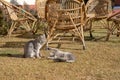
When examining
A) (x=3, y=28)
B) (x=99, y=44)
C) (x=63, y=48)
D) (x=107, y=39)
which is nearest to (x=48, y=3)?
(x=63, y=48)

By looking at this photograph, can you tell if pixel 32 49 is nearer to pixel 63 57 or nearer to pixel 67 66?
pixel 63 57

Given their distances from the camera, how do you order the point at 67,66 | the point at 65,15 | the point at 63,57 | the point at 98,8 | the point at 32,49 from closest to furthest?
the point at 67,66 < the point at 63,57 < the point at 32,49 < the point at 65,15 < the point at 98,8

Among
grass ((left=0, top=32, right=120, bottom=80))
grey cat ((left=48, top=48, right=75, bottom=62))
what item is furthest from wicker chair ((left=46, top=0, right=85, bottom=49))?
grey cat ((left=48, top=48, right=75, bottom=62))

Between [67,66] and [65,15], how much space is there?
1.75m

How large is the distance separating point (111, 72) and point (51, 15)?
247 cm

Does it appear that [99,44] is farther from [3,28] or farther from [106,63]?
[3,28]

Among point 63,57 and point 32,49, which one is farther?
point 32,49

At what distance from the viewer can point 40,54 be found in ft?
20.7

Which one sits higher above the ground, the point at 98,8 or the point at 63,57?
the point at 98,8

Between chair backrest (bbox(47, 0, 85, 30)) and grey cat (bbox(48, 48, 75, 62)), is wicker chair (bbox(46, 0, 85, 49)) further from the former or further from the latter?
grey cat (bbox(48, 48, 75, 62))

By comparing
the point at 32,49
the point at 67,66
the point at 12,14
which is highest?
the point at 12,14

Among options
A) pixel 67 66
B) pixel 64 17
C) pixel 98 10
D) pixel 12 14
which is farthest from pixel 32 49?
pixel 98 10

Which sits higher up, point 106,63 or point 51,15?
point 51,15

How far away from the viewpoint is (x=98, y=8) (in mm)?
9312
